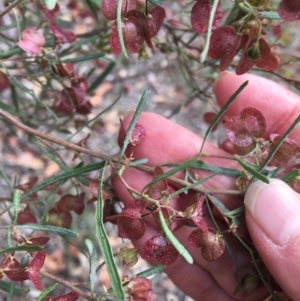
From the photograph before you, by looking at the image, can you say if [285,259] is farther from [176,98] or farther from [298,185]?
[176,98]

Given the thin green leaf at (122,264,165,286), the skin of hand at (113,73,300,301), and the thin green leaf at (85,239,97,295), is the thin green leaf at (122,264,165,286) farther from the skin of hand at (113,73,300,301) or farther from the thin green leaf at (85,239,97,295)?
the skin of hand at (113,73,300,301)

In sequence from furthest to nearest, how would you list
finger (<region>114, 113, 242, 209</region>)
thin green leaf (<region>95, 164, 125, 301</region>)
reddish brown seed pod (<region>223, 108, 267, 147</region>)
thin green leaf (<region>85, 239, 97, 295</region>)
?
finger (<region>114, 113, 242, 209</region>)
reddish brown seed pod (<region>223, 108, 267, 147</region>)
thin green leaf (<region>85, 239, 97, 295</region>)
thin green leaf (<region>95, 164, 125, 301</region>)

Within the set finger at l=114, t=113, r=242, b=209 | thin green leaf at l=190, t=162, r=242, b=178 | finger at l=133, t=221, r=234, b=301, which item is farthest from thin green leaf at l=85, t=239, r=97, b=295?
finger at l=133, t=221, r=234, b=301

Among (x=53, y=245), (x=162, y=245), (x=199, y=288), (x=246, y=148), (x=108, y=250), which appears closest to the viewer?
(x=108, y=250)

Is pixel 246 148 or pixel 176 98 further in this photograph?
pixel 176 98

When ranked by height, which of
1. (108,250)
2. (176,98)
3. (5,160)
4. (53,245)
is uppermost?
(108,250)

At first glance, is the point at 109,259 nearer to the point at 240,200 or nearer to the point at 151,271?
the point at 151,271

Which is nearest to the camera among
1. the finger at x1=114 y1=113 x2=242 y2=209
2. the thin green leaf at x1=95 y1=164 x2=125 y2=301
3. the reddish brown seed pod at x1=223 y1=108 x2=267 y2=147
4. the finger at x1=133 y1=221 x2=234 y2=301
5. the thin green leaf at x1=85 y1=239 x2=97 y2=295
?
the thin green leaf at x1=95 y1=164 x2=125 y2=301

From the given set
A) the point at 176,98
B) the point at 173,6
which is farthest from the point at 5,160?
the point at 173,6
